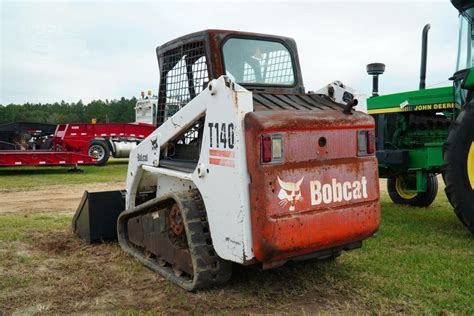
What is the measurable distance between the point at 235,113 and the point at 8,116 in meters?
60.8

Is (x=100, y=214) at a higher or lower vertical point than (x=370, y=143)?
lower

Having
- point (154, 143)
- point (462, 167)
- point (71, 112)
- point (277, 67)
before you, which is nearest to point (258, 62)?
point (277, 67)

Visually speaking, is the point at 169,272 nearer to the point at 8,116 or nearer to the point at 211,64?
the point at 211,64

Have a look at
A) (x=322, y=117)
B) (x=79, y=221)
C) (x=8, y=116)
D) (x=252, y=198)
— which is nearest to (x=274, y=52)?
(x=322, y=117)

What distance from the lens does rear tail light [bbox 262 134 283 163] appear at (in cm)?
316

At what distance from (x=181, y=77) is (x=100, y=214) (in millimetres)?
1840

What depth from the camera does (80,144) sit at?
52.0 feet

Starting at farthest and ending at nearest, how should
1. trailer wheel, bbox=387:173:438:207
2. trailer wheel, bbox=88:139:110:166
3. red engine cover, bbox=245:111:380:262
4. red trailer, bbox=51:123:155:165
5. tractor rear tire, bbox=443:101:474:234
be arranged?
trailer wheel, bbox=88:139:110:166 < red trailer, bbox=51:123:155:165 < trailer wheel, bbox=387:173:438:207 < tractor rear tire, bbox=443:101:474:234 < red engine cover, bbox=245:111:380:262

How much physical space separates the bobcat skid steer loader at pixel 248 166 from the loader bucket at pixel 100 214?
0.73 metres

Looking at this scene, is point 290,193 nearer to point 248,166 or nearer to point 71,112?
point 248,166

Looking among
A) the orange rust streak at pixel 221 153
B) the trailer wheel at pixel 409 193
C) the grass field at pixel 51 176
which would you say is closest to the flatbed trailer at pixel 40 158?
the grass field at pixel 51 176

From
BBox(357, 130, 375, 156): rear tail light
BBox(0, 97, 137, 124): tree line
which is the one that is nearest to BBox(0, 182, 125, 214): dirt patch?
BBox(357, 130, 375, 156): rear tail light

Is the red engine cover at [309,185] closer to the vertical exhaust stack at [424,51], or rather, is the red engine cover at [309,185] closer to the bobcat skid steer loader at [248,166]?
the bobcat skid steer loader at [248,166]

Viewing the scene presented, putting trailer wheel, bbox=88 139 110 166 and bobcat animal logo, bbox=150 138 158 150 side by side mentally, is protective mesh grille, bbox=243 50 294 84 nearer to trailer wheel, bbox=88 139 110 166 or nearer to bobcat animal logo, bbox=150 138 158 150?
bobcat animal logo, bbox=150 138 158 150
